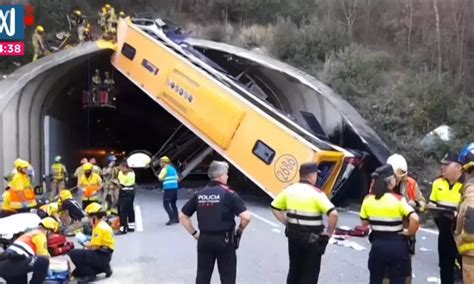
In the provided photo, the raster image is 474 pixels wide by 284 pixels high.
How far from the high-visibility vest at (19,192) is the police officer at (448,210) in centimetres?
697

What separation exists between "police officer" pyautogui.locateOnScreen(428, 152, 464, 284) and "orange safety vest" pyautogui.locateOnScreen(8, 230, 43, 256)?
4676 mm

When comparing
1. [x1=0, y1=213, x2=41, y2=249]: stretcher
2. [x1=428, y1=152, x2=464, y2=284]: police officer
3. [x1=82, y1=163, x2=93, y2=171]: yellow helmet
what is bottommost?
[x1=82, y1=163, x2=93, y2=171]: yellow helmet

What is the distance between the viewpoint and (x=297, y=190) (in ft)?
19.6

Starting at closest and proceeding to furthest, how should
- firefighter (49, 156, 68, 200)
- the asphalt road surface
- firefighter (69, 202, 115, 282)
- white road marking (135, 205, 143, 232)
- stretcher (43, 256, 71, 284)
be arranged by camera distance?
1. stretcher (43, 256, 71, 284)
2. firefighter (69, 202, 115, 282)
3. the asphalt road surface
4. white road marking (135, 205, 143, 232)
5. firefighter (49, 156, 68, 200)

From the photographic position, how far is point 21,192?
10492 mm

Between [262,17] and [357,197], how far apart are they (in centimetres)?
1643

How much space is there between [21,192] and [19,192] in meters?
0.03

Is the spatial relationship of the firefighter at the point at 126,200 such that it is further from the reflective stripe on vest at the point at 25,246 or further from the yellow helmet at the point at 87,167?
the reflective stripe on vest at the point at 25,246

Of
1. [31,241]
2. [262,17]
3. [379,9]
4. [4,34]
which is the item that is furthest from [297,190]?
[262,17]

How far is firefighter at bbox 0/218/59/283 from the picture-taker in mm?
6734

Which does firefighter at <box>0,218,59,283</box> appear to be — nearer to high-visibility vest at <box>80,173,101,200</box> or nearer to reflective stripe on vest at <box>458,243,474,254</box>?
reflective stripe on vest at <box>458,243,474,254</box>

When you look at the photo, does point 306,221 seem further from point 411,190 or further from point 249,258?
point 249,258

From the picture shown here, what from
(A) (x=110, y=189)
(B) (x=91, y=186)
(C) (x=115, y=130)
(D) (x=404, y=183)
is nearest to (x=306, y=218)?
(D) (x=404, y=183)

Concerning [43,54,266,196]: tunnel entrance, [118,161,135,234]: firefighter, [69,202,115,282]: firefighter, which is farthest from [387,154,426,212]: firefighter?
[43,54,266,196]: tunnel entrance
